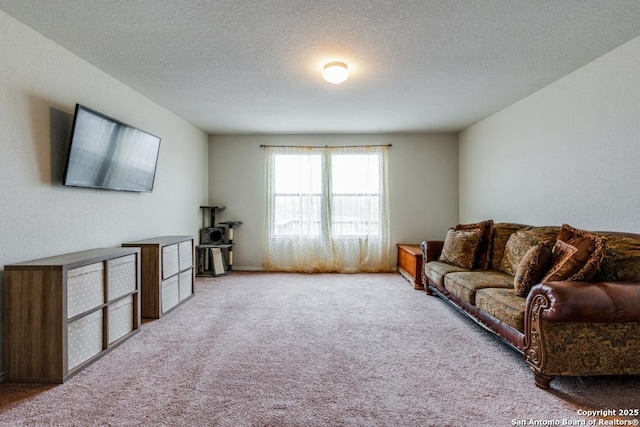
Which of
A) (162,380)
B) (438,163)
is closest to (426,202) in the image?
(438,163)

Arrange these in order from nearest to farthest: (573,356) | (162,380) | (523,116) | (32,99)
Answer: (573,356) → (162,380) → (32,99) → (523,116)

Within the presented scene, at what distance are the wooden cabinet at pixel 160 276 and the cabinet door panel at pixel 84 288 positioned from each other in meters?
0.85

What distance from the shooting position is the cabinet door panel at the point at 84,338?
7.07 ft

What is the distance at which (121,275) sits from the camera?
2719mm

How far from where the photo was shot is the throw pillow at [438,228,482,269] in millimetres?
3683

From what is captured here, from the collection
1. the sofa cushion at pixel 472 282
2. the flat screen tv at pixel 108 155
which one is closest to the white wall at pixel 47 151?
the flat screen tv at pixel 108 155

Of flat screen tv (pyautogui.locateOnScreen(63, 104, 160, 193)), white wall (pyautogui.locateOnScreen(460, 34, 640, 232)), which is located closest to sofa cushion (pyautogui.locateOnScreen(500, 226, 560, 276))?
white wall (pyautogui.locateOnScreen(460, 34, 640, 232))

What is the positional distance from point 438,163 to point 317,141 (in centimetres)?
227

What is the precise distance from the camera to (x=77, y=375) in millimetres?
2178

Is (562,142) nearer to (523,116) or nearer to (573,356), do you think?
(523,116)

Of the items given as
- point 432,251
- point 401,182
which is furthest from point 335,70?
point 401,182

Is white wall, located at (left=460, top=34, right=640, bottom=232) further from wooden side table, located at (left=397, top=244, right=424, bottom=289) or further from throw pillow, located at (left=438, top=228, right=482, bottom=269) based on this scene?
wooden side table, located at (left=397, top=244, right=424, bottom=289)

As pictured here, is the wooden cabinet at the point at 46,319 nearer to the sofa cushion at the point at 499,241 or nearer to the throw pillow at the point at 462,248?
the throw pillow at the point at 462,248

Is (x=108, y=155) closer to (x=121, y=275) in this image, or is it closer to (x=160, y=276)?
(x=121, y=275)
